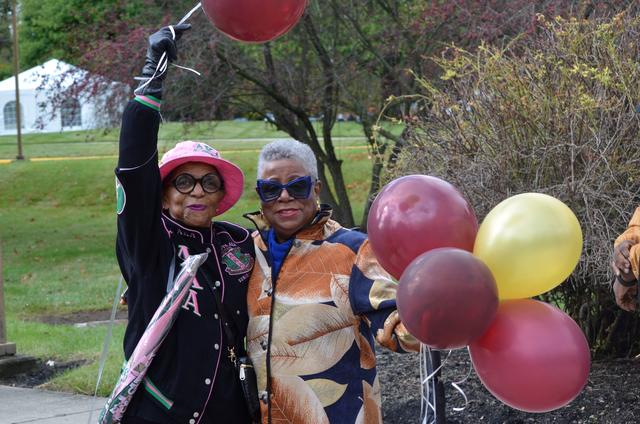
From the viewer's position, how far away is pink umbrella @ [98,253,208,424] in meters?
3.17

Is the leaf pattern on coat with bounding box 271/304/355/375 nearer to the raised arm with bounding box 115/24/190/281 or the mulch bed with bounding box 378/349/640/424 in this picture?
the raised arm with bounding box 115/24/190/281

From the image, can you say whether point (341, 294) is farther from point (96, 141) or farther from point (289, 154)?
point (96, 141)

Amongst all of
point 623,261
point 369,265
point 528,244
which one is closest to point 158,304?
point 369,265

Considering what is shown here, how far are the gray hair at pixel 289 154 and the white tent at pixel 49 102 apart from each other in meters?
8.22

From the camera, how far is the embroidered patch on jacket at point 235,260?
11.3 feet

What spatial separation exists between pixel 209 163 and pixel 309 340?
2.32 feet

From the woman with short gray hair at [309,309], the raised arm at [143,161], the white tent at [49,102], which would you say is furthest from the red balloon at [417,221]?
the white tent at [49,102]

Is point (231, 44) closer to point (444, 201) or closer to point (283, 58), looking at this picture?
point (283, 58)

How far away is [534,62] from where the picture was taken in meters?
6.04

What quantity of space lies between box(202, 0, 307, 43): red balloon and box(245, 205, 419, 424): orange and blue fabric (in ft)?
2.56

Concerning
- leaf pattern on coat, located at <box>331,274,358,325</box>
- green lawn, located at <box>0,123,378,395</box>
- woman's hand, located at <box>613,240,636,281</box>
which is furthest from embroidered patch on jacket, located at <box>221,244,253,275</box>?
green lawn, located at <box>0,123,378,395</box>

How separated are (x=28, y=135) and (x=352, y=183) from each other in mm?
21194

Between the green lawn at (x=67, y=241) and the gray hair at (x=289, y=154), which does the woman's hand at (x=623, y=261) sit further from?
the green lawn at (x=67, y=241)

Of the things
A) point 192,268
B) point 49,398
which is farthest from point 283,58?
point 192,268
